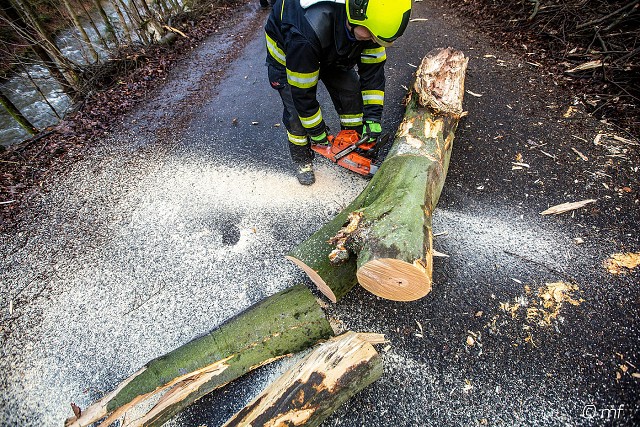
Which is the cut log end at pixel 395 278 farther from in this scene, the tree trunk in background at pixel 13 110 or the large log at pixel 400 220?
the tree trunk in background at pixel 13 110

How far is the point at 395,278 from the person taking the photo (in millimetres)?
2010

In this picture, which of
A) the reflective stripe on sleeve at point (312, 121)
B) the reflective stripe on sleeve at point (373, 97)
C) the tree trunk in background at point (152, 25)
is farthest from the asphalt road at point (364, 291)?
the tree trunk in background at point (152, 25)

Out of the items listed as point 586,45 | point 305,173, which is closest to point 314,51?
point 305,173

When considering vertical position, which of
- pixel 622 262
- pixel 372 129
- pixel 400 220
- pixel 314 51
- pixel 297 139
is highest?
pixel 314 51

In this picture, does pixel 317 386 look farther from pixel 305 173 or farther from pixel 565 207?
pixel 565 207

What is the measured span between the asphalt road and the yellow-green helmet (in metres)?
1.60

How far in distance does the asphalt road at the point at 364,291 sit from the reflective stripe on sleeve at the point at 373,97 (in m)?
0.88

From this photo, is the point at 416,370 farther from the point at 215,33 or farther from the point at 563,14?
the point at 215,33

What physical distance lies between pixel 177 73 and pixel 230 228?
3872 millimetres

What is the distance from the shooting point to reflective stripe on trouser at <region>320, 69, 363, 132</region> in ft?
10.5

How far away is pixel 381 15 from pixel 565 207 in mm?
2445

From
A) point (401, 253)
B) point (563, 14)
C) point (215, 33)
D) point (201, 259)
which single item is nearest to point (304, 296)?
point (401, 253)

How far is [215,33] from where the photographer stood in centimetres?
693

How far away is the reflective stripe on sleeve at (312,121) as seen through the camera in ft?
9.92
